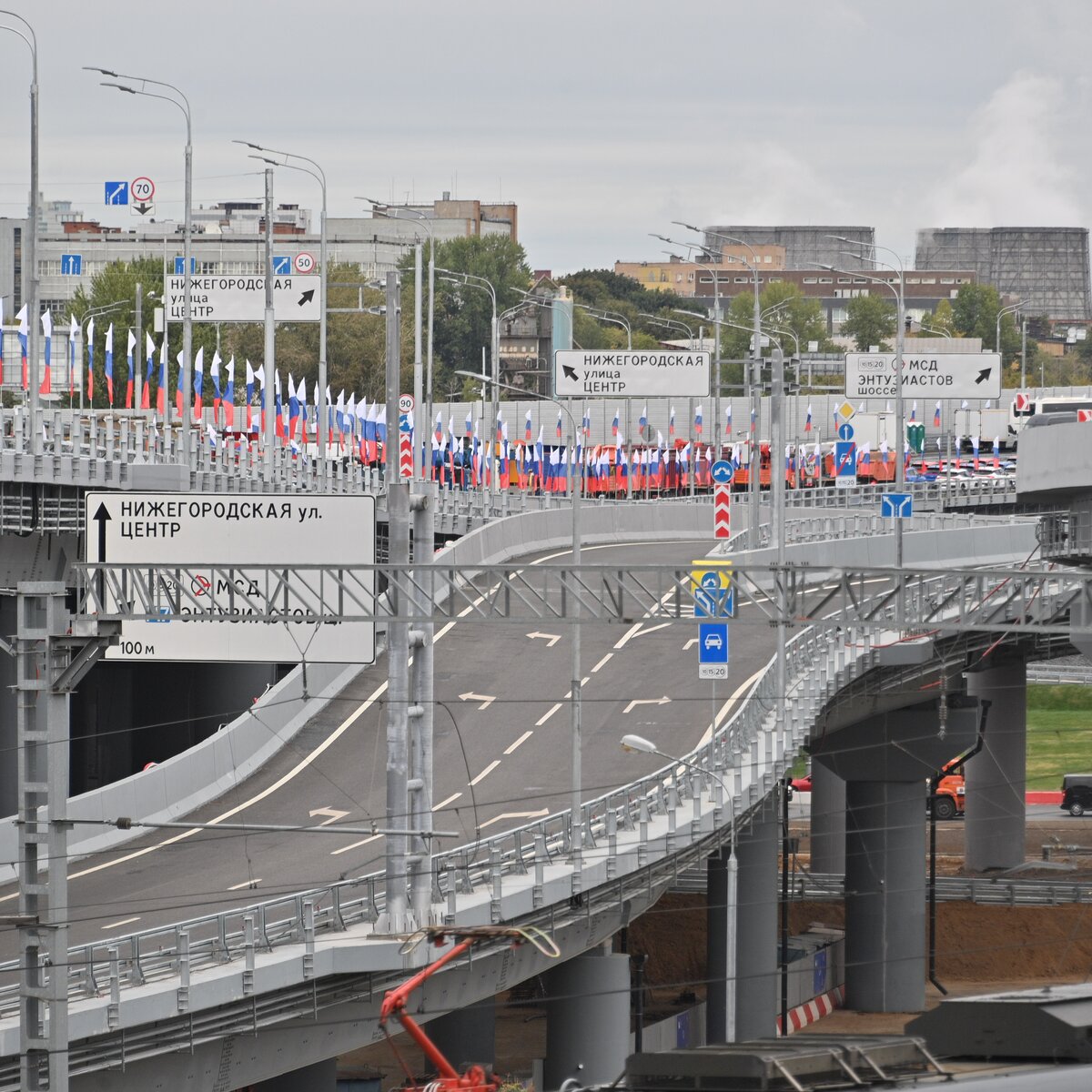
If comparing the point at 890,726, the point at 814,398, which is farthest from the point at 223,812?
the point at 814,398

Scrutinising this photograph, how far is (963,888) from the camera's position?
6594cm

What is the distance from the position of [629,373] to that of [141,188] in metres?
89.9

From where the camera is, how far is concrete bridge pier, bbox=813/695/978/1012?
57.7 m

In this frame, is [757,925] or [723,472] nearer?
[757,925]

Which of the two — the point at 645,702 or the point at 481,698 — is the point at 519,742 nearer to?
the point at 481,698

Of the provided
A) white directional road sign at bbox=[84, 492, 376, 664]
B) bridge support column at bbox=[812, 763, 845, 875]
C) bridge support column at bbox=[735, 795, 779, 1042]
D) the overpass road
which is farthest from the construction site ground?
white directional road sign at bbox=[84, 492, 376, 664]

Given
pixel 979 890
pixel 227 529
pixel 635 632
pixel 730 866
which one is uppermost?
pixel 227 529

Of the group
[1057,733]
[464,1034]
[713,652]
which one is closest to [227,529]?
[713,652]

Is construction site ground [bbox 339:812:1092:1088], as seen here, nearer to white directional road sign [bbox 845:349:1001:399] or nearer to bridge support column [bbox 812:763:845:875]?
bridge support column [bbox 812:763:845:875]

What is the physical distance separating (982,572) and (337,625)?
990 centimetres

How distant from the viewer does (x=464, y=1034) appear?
39.9 metres

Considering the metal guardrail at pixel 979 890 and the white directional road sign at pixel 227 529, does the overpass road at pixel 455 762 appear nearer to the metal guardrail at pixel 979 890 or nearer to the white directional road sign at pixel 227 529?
the white directional road sign at pixel 227 529

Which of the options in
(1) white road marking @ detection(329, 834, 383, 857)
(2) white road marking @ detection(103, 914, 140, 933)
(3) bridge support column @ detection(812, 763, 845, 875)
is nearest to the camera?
(2) white road marking @ detection(103, 914, 140, 933)

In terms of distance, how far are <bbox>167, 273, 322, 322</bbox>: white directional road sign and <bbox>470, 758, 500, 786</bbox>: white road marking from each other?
56.5ft
